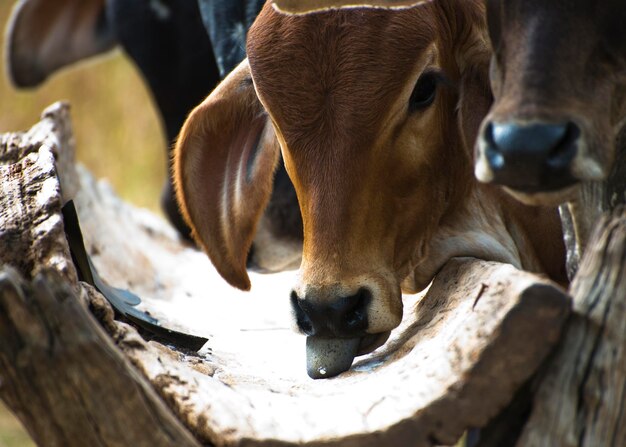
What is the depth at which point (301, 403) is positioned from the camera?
161 centimetres

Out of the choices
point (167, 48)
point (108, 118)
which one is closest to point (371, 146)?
point (167, 48)

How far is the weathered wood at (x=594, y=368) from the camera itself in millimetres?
1374

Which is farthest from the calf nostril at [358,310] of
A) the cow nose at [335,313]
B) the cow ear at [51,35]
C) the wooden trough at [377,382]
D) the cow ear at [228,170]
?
the cow ear at [51,35]

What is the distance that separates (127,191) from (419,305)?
5560mm

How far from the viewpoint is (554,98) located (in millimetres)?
1687

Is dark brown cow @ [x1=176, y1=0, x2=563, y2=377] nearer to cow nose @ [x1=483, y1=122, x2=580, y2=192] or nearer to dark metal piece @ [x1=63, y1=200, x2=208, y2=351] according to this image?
dark metal piece @ [x1=63, y1=200, x2=208, y2=351]

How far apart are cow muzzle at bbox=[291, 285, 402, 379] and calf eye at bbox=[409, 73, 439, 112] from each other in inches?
15.9

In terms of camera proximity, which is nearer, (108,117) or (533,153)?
(533,153)

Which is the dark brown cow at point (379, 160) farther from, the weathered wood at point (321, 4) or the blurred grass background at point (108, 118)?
the blurred grass background at point (108, 118)

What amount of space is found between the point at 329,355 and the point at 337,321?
7 cm

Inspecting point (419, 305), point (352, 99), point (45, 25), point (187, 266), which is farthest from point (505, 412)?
point (45, 25)

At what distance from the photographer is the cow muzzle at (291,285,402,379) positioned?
195 centimetres

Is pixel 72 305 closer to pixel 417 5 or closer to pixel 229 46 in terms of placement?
pixel 417 5

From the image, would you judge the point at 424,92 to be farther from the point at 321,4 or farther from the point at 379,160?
the point at 321,4
